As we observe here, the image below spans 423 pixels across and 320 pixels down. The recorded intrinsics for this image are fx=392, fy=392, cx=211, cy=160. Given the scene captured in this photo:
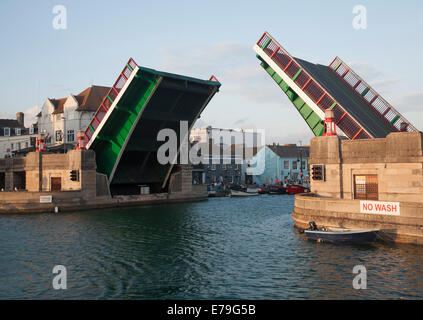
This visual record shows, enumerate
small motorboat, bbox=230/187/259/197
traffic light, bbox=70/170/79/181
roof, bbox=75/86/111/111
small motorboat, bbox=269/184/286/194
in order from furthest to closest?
small motorboat, bbox=269/184/286/194, small motorboat, bbox=230/187/259/197, roof, bbox=75/86/111/111, traffic light, bbox=70/170/79/181

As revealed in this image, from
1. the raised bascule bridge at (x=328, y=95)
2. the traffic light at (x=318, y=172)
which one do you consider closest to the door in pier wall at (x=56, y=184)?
the raised bascule bridge at (x=328, y=95)

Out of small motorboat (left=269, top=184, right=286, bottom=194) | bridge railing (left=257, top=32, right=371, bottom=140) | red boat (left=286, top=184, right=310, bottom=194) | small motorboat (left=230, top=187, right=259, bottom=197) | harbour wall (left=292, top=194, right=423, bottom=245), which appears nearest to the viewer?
harbour wall (left=292, top=194, right=423, bottom=245)

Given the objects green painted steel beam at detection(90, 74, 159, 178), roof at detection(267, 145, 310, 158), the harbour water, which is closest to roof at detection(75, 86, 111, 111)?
green painted steel beam at detection(90, 74, 159, 178)

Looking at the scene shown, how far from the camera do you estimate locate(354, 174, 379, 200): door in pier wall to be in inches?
1076

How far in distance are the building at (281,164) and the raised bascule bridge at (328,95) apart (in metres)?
56.8

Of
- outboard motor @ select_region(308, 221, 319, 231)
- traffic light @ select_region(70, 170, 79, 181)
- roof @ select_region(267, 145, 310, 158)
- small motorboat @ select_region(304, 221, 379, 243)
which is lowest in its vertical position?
small motorboat @ select_region(304, 221, 379, 243)

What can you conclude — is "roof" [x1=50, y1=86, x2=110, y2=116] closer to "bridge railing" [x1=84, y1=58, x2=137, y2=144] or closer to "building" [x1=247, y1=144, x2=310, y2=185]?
"bridge railing" [x1=84, y1=58, x2=137, y2=144]

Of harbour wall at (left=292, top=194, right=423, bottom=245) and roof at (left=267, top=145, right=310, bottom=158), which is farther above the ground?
roof at (left=267, top=145, right=310, bottom=158)

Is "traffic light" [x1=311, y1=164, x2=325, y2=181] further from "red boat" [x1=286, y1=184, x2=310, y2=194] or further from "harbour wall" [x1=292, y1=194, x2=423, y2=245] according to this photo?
"red boat" [x1=286, y1=184, x2=310, y2=194]

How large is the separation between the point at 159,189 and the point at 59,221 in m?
21.6

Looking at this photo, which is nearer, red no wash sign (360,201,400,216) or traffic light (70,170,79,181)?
red no wash sign (360,201,400,216)

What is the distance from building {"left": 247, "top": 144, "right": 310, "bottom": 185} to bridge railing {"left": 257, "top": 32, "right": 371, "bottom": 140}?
6126 centimetres

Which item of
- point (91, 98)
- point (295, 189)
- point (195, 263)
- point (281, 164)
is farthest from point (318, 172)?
point (281, 164)

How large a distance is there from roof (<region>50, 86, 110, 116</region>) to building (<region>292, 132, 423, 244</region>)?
46037 millimetres
